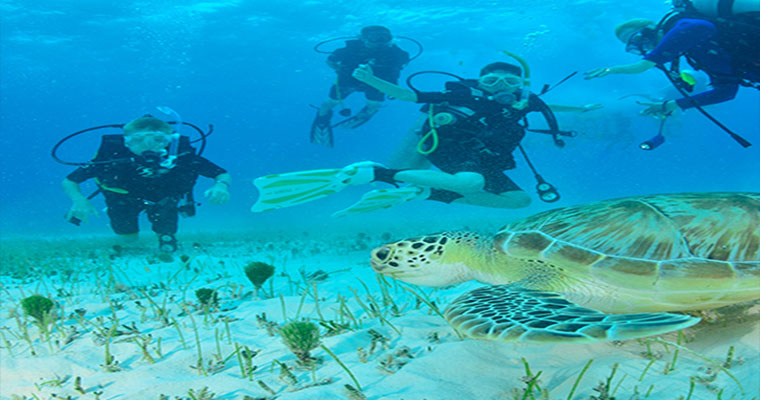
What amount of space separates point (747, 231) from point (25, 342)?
13.6 ft

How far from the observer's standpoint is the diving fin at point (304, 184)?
Answer: 16.4 feet

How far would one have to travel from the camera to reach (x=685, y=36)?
4.25 metres

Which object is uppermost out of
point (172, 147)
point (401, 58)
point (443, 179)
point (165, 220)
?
point (401, 58)

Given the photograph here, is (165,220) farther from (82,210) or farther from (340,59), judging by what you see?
(340,59)

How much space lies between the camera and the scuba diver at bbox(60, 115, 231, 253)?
6.11 meters

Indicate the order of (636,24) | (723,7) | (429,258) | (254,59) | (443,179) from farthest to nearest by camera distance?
1. (254,59)
2. (636,24)
3. (443,179)
4. (723,7)
5. (429,258)

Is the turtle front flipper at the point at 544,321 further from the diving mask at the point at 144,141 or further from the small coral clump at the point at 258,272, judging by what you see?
the diving mask at the point at 144,141

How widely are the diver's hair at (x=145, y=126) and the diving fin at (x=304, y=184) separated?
2.48 metres

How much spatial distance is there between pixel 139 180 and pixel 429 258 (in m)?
5.83

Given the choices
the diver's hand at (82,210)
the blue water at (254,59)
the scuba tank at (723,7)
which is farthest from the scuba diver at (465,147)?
the blue water at (254,59)

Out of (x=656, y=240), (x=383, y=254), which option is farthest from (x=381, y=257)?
(x=656, y=240)

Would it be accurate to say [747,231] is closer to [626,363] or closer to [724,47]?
[626,363]

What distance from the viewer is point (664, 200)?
7.75 ft

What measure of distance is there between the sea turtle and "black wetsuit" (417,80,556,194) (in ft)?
11.2
